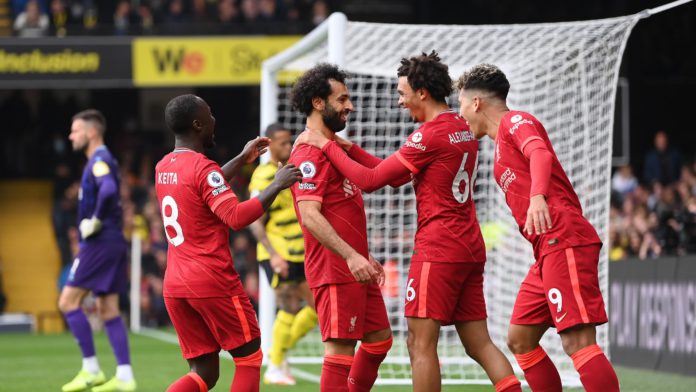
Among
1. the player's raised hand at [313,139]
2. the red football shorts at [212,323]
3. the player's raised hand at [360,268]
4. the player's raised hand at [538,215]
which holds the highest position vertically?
the player's raised hand at [313,139]

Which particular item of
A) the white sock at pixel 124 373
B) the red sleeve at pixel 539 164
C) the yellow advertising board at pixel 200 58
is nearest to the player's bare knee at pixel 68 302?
the white sock at pixel 124 373

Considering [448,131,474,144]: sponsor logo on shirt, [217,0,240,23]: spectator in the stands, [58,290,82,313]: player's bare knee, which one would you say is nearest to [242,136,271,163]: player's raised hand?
[448,131,474,144]: sponsor logo on shirt

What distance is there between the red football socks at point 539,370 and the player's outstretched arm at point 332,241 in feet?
3.11

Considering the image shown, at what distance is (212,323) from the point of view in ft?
20.1

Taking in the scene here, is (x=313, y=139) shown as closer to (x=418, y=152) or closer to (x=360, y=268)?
(x=418, y=152)

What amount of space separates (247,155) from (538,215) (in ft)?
5.65

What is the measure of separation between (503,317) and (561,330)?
5.81 metres

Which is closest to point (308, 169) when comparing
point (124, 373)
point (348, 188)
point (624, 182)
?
point (348, 188)

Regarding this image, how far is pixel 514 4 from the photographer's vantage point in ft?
77.2

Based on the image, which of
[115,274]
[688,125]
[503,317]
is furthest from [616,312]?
[688,125]

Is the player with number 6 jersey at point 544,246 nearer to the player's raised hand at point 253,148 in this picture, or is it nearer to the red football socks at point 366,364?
the red football socks at point 366,364

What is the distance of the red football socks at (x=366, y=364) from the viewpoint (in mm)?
6637

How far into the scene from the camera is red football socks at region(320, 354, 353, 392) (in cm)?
639

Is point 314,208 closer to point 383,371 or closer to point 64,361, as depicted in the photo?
point 383,371
